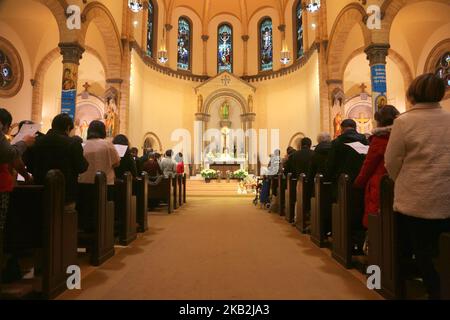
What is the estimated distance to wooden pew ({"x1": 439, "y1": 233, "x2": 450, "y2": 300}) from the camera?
1.76 metres

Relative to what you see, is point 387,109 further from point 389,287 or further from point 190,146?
point 190,146

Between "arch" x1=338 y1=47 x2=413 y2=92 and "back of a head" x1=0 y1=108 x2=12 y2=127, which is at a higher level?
"arch" x1=338 y1=47 x2=413 y2=92

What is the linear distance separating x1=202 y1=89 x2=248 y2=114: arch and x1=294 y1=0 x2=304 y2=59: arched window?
401 centimetres

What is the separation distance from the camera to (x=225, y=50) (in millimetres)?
21812

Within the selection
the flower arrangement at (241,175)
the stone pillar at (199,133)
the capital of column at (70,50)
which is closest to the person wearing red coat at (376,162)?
the capital of column at (70,50)

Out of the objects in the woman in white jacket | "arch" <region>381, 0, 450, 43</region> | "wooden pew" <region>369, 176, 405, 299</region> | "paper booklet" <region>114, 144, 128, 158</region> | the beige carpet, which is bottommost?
the beige carpet

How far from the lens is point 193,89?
68.2 feet

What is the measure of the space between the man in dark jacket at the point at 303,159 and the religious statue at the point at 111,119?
30.3 ft

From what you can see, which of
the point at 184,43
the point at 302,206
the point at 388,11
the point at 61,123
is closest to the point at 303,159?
the point at 302,206

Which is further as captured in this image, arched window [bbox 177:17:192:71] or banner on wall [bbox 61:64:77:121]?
arched window [bbox 177:17:192:71]

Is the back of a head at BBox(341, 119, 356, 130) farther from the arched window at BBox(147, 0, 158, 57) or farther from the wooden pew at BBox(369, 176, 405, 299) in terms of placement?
the arched window at BBox(147, 0, 158, 57)

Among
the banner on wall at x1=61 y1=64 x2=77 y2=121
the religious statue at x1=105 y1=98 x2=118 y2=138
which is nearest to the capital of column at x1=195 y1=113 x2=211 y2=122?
the religious statue at x1=105 y1=98 x2=118 y2=138

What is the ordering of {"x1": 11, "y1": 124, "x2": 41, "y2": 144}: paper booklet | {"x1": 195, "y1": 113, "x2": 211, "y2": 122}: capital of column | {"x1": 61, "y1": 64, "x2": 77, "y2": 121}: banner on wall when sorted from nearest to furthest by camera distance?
1. {"x1": 11, "y1": 124, "x2": 41, "y2": 144}: paper booklet
2. {"x1": 61, "y1": 64, "x2": 77, "y2": 121}: banner on wall
3. {"x1": 195, "y1": 113, "x2": 211, "y2": 122}: capital of column

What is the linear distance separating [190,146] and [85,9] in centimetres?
1042
